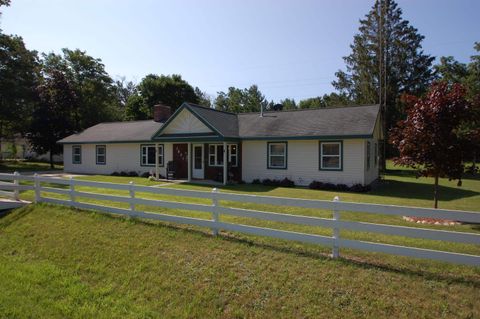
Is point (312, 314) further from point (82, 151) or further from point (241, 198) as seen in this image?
point (82, 151)

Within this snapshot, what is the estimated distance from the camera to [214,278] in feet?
18.6

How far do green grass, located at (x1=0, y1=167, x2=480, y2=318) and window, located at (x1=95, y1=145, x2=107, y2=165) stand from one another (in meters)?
18.6

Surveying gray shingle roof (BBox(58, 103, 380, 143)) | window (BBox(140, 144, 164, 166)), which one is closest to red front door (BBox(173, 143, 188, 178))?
window (BBox(140, 144, 164, 166))

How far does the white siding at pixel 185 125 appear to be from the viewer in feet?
66.0

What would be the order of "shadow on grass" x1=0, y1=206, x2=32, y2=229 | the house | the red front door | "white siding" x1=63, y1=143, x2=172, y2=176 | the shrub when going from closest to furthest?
1. "shadow on grass" x1=0, y1=206, x2=32, y2=229
2. the house
3. the shrub
4. the red front door
5. "white siding" x1=63, y1=143, x2=172, y2=176

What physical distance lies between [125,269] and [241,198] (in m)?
2.54

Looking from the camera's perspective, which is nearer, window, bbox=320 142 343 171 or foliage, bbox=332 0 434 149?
window, bbox=320 142 343 171

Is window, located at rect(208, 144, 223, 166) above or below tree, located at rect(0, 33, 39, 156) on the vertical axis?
below

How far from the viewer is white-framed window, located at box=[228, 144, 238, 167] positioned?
20.5 meters

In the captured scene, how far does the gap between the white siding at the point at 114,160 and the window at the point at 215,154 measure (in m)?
3.22

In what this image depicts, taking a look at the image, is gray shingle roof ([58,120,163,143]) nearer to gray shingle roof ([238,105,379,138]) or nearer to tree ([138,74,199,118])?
gray shingle roof ([238,105,379,138])

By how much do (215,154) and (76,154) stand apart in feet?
45.5

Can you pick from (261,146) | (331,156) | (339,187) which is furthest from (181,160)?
(339,187)

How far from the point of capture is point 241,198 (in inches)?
275
